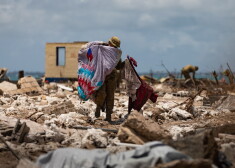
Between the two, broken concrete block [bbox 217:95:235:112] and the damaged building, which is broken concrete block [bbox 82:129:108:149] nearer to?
broken concrete block [bbox 217:95:235:112]

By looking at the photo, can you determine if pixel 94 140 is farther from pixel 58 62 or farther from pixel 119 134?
pixel 58 62

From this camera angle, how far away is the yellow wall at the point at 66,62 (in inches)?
1097

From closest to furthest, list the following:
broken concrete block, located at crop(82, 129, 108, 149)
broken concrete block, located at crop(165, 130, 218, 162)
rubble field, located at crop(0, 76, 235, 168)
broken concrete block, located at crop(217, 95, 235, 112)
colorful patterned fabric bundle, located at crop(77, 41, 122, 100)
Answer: broken concrete block, located at crop(165, 130, 218, 162), rubble field, located at crop(0, 76, 235, 168), broken concrete block, located at crop(82, 129, 108, 149), colorful patterned fabric bundle, located at crop(77, 41, 122, 100), broken concrete block, located at crop(217, 95, 235, 112)

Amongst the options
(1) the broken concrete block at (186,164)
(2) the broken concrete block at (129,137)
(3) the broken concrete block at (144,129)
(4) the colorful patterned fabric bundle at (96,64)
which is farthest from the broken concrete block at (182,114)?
(1) the broken concrete block at (186,164)

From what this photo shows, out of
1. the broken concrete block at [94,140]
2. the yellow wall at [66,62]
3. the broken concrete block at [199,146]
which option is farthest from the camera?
the yellow wall at [66,62]

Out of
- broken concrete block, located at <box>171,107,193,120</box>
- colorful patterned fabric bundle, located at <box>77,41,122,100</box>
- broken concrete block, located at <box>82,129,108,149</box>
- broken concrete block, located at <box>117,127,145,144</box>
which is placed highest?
colorful patterned fabric bundle, located at <box>77,41,122,100</box>

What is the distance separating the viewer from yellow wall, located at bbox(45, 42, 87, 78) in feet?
91.4

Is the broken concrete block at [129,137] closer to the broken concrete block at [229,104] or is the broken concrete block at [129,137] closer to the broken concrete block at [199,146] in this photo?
→ the broken concrete block at [199,146]

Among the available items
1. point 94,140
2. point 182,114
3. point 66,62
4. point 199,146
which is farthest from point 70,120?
point 66,62

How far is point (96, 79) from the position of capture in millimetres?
9734

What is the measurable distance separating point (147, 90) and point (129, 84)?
1.44 ft

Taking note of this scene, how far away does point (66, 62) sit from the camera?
93.3 feet

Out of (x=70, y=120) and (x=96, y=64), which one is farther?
(x=96, y=64)

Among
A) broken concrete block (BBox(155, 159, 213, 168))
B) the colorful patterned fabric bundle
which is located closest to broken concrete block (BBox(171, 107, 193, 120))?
the colorful patterned fabric bundle
